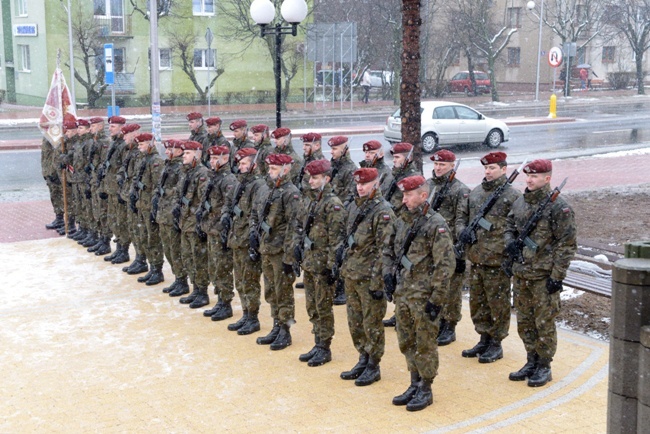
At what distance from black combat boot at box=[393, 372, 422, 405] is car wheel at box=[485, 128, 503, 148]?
2020cm

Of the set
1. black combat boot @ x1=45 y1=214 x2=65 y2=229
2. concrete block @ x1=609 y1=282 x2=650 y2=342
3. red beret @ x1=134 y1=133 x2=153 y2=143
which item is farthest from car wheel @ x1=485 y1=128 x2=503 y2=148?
concrete block @ x1=609 y1=282 x2=650 y2=342

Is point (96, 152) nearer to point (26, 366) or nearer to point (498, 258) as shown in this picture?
point (26, 366)

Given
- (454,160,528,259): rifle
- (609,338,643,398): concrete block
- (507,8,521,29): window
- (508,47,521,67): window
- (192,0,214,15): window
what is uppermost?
(507,8,521,29): window

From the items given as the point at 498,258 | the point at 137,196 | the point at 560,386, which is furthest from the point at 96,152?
the point at 560,386

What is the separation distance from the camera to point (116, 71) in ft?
140

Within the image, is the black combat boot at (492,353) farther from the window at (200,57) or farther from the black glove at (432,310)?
the window at (200,57)

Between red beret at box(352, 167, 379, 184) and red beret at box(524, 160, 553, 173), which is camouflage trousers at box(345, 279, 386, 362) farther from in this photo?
red beret at box(524, 160, 553, 173)

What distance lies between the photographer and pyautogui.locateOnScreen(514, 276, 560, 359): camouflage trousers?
8.16 m

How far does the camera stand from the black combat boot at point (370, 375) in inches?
332

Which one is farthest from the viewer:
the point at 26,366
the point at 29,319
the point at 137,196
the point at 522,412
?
the point at 137,196

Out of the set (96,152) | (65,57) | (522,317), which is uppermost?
(65,57)

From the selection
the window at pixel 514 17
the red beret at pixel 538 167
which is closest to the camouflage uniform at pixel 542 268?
the red beret at pixel 538 167

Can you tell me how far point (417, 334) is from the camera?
308 inches

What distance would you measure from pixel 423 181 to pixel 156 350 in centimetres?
359
